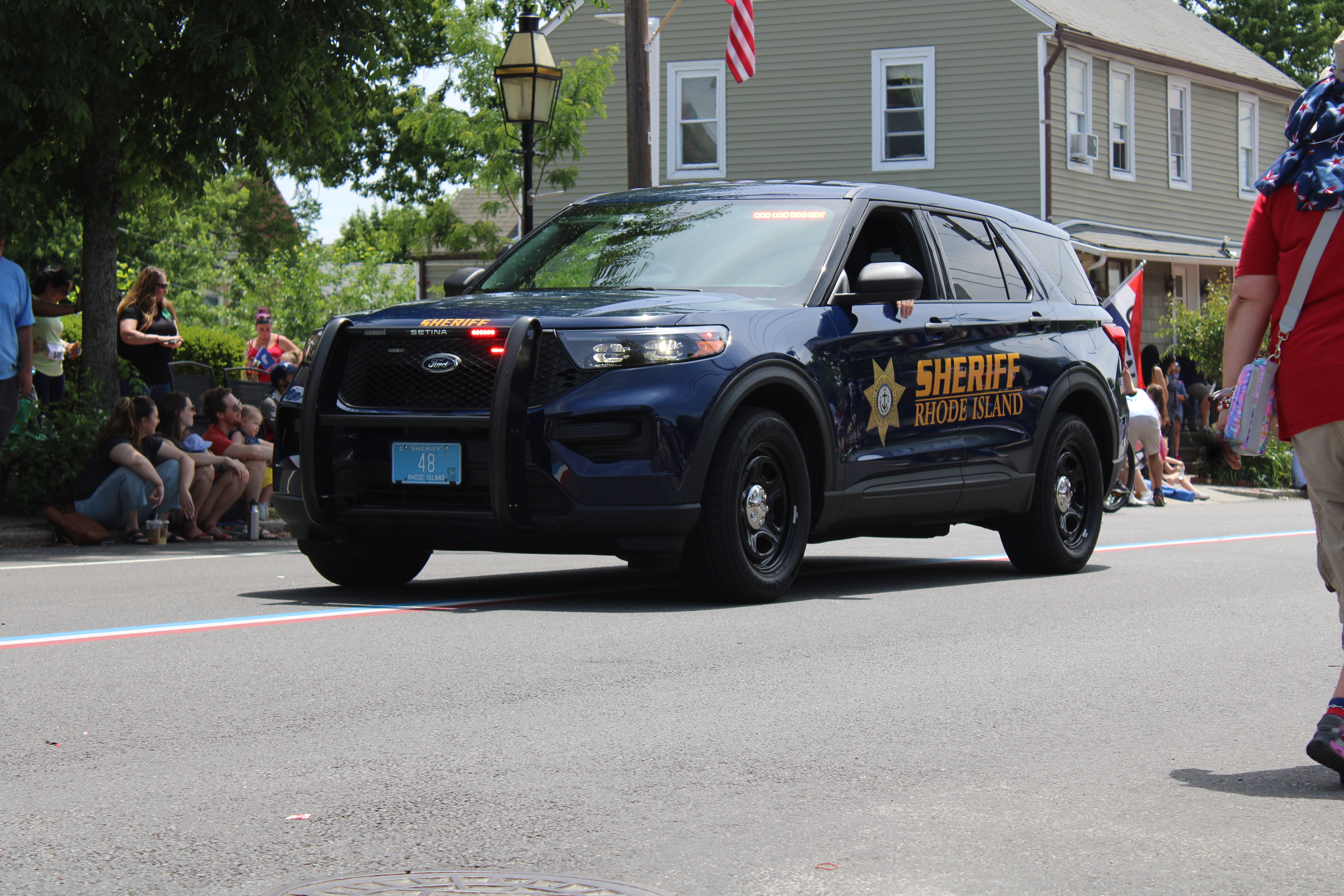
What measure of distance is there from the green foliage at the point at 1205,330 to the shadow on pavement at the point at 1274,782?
2268 centimetres

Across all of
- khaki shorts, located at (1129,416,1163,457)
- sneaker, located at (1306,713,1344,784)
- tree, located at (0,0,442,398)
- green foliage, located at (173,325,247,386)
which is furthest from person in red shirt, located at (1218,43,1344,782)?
green foliage, located at (173,325,247,386)

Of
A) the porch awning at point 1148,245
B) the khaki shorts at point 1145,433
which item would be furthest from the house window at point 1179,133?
the khaki shorts at point 1145,433

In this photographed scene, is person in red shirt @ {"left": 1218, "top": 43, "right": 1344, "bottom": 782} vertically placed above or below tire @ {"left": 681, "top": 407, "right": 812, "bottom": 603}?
above

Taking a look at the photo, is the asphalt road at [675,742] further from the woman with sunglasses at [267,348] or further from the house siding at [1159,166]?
the house siding at [1159,166]

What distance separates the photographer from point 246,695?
571 cm

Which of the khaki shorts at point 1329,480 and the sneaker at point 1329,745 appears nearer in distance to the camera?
the sneaker at point 1329,745

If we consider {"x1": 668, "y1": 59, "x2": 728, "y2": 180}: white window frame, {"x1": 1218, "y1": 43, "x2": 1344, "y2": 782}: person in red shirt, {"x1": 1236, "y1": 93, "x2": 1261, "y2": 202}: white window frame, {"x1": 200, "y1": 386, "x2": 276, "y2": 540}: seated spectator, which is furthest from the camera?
{"x1": 1236, "y1": 93, "x2": 1261, "y2": 202}: white window frame

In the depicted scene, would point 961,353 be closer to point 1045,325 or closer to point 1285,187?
point 1045,325

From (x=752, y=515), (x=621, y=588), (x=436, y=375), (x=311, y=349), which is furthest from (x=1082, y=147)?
(x=436, y=375)

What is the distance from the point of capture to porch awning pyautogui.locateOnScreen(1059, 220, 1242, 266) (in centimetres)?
3077

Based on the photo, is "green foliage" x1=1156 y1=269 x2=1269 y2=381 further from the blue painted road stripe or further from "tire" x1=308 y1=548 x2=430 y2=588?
the blue painted road stripe

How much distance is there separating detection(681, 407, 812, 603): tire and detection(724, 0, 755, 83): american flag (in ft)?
46.3

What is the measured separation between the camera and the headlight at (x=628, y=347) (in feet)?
24.3

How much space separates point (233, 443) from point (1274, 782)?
980 centimetres
